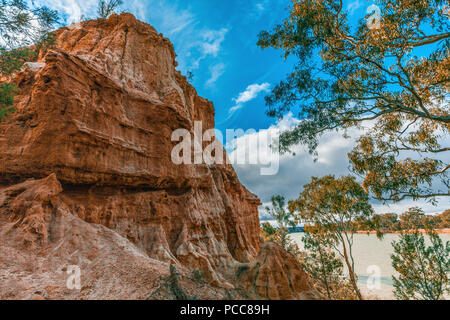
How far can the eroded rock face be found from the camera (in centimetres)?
668

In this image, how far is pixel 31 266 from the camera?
17.8ft

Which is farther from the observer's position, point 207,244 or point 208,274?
point 207,244

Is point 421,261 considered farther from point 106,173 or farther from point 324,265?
point 106,173

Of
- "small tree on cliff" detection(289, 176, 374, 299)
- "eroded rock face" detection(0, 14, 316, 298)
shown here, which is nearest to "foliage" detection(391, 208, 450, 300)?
"small tree on cliff" detection(289, 176, 374, 299)

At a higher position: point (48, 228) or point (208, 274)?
point (48, 228)

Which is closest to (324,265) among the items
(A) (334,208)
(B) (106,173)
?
(A) (334,208)

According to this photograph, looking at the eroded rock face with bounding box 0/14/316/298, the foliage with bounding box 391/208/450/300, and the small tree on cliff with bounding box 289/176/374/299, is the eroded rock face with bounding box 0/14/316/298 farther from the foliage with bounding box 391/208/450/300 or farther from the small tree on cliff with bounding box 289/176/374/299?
the foliage with bounding box 391/208/450/300

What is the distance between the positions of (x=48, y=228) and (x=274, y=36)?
13353 mm

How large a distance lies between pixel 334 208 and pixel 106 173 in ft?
58.0

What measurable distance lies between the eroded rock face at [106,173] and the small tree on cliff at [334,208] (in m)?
7.52
